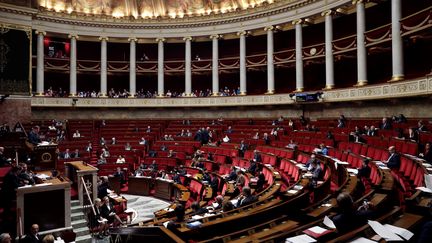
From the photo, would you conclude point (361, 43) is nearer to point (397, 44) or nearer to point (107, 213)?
point (397, 44)

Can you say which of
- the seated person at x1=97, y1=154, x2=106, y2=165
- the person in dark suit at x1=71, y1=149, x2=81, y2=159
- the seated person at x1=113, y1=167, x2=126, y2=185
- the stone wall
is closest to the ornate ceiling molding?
the stone wall

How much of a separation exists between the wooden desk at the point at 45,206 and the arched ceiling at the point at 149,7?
2117 centimetres

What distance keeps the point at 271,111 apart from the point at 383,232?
66.7 ft

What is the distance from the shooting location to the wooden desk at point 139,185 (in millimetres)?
15812

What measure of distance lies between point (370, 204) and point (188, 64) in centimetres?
2426

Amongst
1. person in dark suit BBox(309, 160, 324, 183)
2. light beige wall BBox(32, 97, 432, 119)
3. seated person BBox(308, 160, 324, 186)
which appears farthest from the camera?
light beige wall BBox(32, 97, 432, 119)

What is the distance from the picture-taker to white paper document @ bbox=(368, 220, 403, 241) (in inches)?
146

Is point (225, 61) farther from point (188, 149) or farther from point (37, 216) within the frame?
point (37, 216)

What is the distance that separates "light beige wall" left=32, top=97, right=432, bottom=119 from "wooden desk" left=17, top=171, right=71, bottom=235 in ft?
47.7

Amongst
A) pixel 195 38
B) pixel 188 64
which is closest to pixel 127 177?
pixel 188 64

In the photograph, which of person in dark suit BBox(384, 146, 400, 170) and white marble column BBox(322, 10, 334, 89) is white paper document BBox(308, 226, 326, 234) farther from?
white marble column BBox(322, 10, 334, 89)

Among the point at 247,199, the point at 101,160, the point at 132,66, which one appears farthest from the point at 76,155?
the point at 247,199

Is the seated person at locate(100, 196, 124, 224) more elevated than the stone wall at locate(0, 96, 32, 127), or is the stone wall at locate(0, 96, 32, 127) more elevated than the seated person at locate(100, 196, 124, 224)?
the stone wall at locate(0, 96, 32, 127)

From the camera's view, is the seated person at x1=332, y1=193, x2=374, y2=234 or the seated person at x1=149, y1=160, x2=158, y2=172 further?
the seated person at x1=149, y1=160, x2=158, y2=172
